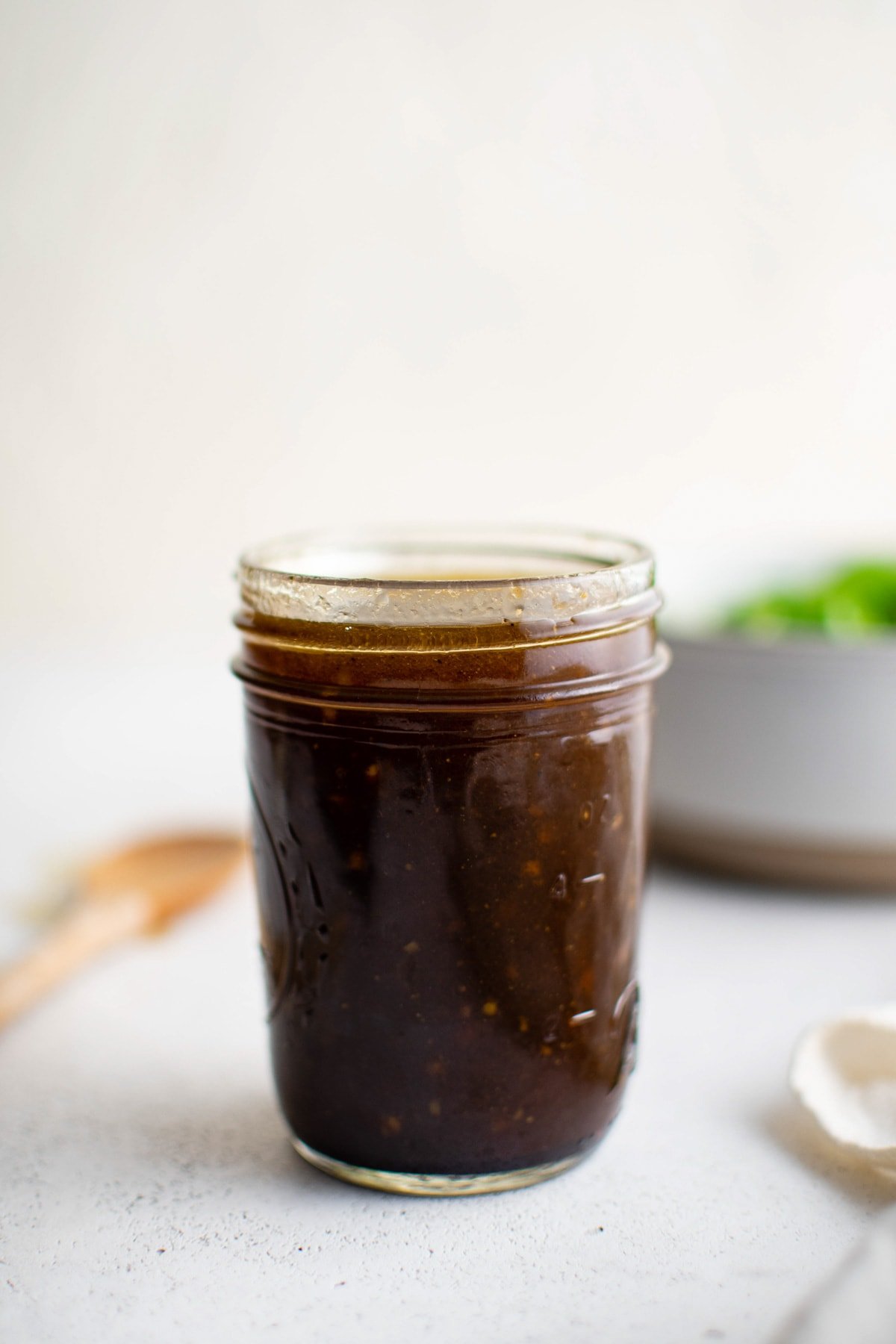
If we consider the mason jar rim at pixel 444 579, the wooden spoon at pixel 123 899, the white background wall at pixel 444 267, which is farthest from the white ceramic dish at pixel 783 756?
the white background wall at pixel 444 267

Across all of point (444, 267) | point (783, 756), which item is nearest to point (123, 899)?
point (783, 756)

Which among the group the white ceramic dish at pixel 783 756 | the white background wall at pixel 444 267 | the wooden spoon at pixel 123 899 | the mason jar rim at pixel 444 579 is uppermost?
the white background wall at pixel 444 267

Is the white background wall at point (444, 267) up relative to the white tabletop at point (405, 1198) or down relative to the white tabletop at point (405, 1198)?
up

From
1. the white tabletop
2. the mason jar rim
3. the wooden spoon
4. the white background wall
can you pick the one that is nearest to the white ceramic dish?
the white tabletop

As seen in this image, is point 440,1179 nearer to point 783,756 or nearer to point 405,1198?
point 405,1198

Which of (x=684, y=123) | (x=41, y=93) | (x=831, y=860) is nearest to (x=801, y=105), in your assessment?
(x=684, y=123)

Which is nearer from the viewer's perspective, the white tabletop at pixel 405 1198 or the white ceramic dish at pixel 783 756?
the white tabletop at pixel 405 1198

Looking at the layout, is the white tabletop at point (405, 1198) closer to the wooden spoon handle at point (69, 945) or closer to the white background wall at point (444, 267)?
the wooden spoon handle at point (69, 945)

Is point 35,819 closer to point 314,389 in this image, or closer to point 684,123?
point 314,389
